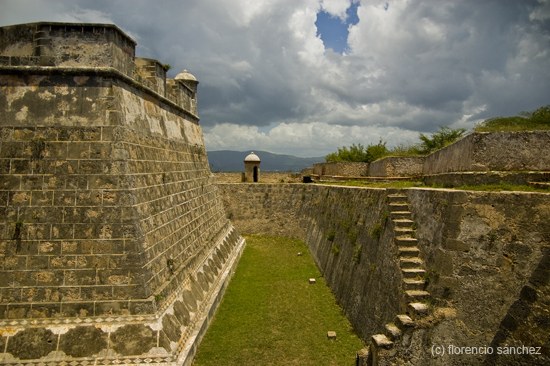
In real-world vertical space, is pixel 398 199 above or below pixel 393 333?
above

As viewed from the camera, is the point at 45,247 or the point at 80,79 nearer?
the point at 45,247

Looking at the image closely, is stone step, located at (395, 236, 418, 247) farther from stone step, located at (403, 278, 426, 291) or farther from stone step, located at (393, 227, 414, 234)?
stone step, located at (403, 278, 426, 291)

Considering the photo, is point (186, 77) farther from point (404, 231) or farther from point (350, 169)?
point (350, 169)

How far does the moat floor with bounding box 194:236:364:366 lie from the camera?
22.3 ft

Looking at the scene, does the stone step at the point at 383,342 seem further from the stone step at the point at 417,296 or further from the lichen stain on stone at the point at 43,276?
the lichen stain on stone at the point at 43,276

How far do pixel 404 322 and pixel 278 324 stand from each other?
3.83 meters

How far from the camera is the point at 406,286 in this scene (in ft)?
19.0

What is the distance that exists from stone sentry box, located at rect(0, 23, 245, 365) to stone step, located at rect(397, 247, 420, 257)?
15.4 feet

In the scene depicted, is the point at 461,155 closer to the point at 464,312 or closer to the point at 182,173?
the point at 464,312

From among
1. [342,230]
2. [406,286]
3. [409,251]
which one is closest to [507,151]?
[409,251]

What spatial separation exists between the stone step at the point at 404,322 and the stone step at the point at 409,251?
1243 millimetres

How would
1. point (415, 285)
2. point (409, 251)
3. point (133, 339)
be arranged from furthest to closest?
point (409, 251) < point (415, 285) < point (133, 339)

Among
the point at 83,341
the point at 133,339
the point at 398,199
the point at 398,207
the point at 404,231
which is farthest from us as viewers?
the point at 398,199

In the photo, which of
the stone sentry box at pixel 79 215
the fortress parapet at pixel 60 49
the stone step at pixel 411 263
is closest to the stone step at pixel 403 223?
the stone step at pixel 411 263
